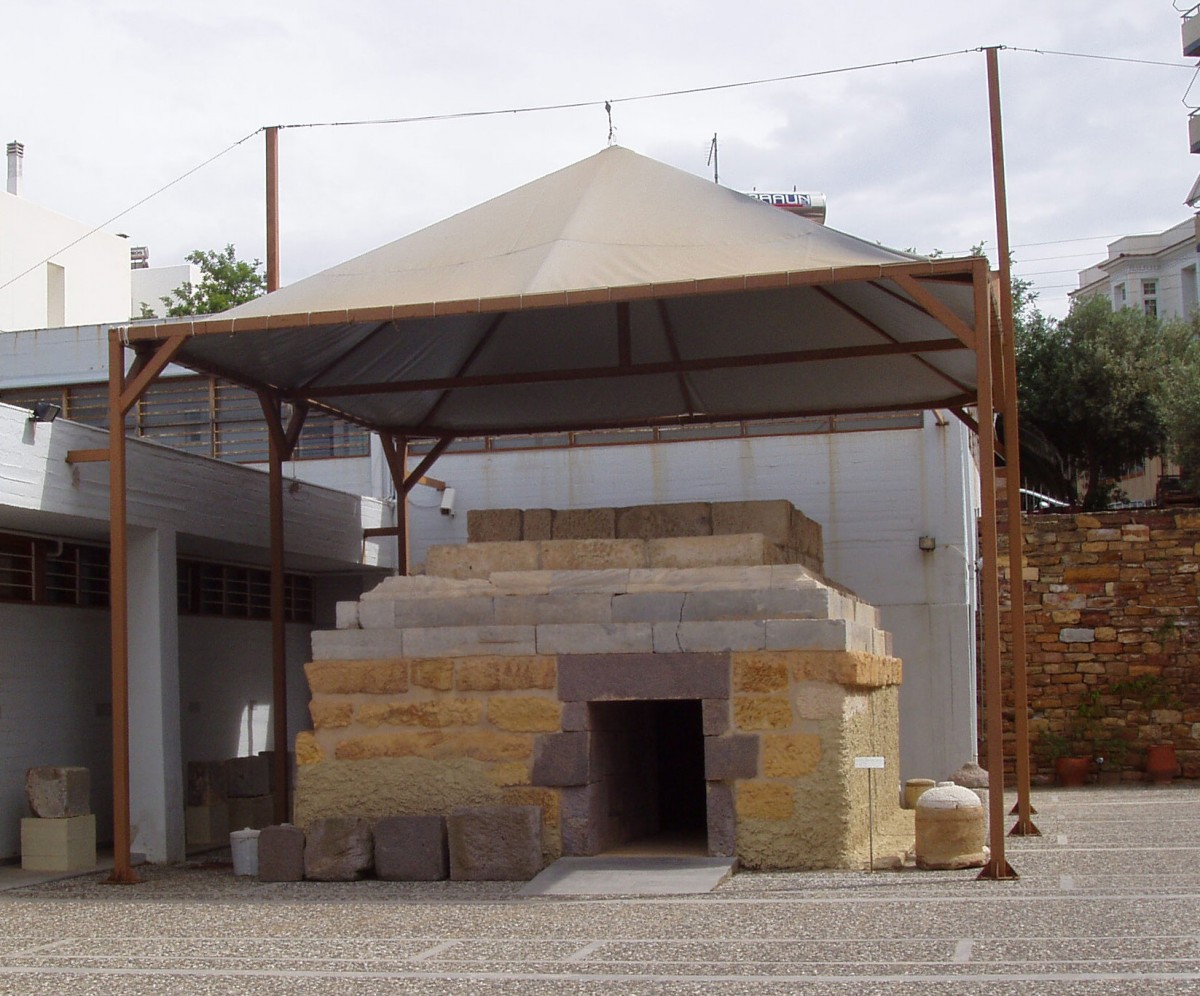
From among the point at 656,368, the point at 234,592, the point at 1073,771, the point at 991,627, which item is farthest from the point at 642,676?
the point at 1073,771

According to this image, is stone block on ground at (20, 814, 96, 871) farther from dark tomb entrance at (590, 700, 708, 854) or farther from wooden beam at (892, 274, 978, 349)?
wooden beam at (892, 274, 978, 349)

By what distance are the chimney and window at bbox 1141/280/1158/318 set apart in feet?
108

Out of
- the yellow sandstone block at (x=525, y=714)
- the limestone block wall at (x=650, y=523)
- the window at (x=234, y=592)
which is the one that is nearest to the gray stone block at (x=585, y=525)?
the limestone block wall at (x=650, y=523)

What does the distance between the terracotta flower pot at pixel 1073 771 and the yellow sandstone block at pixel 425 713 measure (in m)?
10.1

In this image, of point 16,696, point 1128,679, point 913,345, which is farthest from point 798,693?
point 1128,679

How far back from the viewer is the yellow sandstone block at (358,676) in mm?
11219

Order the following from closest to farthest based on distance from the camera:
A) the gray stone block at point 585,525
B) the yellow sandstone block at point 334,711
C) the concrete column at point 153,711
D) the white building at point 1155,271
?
the yellow sandstone block at point 334,711 → the gray stone block at point 585,525 → the concrete column at point 153,711 → the white building at point 1155,271

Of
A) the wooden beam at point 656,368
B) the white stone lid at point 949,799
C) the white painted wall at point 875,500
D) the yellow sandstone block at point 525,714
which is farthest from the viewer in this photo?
the white painted wall at point 875,500

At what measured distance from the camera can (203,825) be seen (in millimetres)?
14039

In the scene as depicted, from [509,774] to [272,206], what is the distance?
1032cm

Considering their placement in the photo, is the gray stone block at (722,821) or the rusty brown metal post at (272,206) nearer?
the gray stone block at (722,821)

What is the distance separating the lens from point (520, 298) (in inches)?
428

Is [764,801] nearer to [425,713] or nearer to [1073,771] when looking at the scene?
[425,713]

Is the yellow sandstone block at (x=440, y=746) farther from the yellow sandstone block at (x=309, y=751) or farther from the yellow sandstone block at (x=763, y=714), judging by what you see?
the yellow sandstone block at (x=763, y=714)
